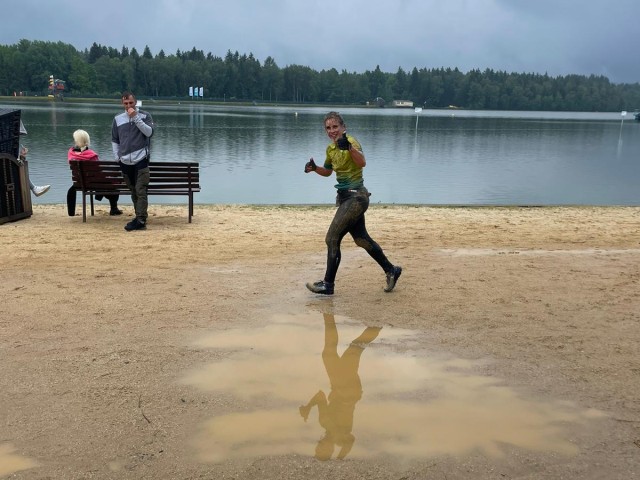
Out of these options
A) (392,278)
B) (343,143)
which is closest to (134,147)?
(343,143)

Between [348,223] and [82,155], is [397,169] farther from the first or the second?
[348,223]

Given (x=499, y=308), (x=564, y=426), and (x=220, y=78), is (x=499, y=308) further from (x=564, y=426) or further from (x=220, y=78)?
(x=220, y=78)

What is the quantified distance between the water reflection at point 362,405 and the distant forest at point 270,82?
460ft

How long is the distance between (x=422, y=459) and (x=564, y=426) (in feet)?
3.25

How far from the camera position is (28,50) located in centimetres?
13812

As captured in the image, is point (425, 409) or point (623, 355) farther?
point (623, 355)

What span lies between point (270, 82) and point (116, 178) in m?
152

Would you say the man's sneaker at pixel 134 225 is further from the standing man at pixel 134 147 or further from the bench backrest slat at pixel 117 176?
the bench backrest slat at pixel 117 176

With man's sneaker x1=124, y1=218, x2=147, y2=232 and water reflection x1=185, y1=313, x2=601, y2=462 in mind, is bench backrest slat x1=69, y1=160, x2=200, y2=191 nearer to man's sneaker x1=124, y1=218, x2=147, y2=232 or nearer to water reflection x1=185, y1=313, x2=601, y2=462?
man's sneaker x1=124, y1=218, x2=147, y2=232

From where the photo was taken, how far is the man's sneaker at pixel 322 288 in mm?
6092

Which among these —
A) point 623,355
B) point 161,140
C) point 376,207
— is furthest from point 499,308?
point 161,140

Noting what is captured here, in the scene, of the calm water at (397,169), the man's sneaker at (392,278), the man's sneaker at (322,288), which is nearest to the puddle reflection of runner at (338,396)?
the man's sneaker at (322,288)

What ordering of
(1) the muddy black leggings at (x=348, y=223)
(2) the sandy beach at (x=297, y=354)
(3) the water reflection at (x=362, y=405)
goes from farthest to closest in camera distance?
1. (1) the muddy black leggings at (x=348, y=223)
2. (3) the water reflection at (x=362, y=405)
3. (2) the sandy beach at (x=297, y=354)

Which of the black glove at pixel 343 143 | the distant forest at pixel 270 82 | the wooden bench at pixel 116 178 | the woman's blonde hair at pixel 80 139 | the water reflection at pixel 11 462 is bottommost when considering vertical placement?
the water reflection at pixel 11 462
